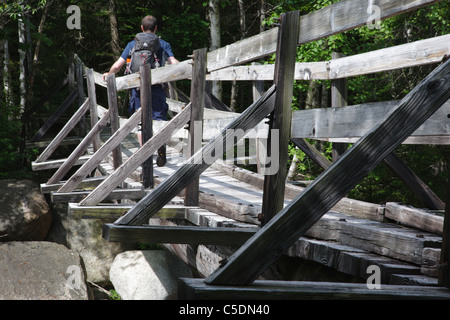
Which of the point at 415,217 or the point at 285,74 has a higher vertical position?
the point at 285,74

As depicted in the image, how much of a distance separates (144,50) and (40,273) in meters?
4.45

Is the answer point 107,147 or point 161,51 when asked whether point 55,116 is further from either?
point 107,147

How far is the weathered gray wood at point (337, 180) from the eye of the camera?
229 centimetres

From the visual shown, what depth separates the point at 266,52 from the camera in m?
3.95

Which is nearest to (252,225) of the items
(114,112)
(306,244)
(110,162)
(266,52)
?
(306,244)

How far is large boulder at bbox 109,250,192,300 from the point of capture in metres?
9.49

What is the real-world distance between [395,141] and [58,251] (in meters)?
8.25

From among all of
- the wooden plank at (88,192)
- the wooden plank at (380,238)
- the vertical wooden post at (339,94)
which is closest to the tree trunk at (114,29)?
the wooden plank at (88,192)

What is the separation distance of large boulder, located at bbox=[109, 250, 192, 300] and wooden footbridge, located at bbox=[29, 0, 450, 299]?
313cm

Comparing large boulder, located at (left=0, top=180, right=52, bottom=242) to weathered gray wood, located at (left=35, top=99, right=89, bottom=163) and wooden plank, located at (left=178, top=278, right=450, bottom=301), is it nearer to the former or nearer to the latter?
weathered gray wood, located at (left=35, top=99, right=89, bottom=163)

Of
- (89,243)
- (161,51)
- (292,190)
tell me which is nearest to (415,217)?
(292,190)

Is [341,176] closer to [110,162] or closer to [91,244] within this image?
[110,162]

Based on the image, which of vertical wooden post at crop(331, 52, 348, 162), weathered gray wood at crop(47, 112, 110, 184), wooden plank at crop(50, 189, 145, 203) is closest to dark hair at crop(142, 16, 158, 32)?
weathered gray wood at crop(47, 112, 110, 184)

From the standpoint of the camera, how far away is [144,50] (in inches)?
272
